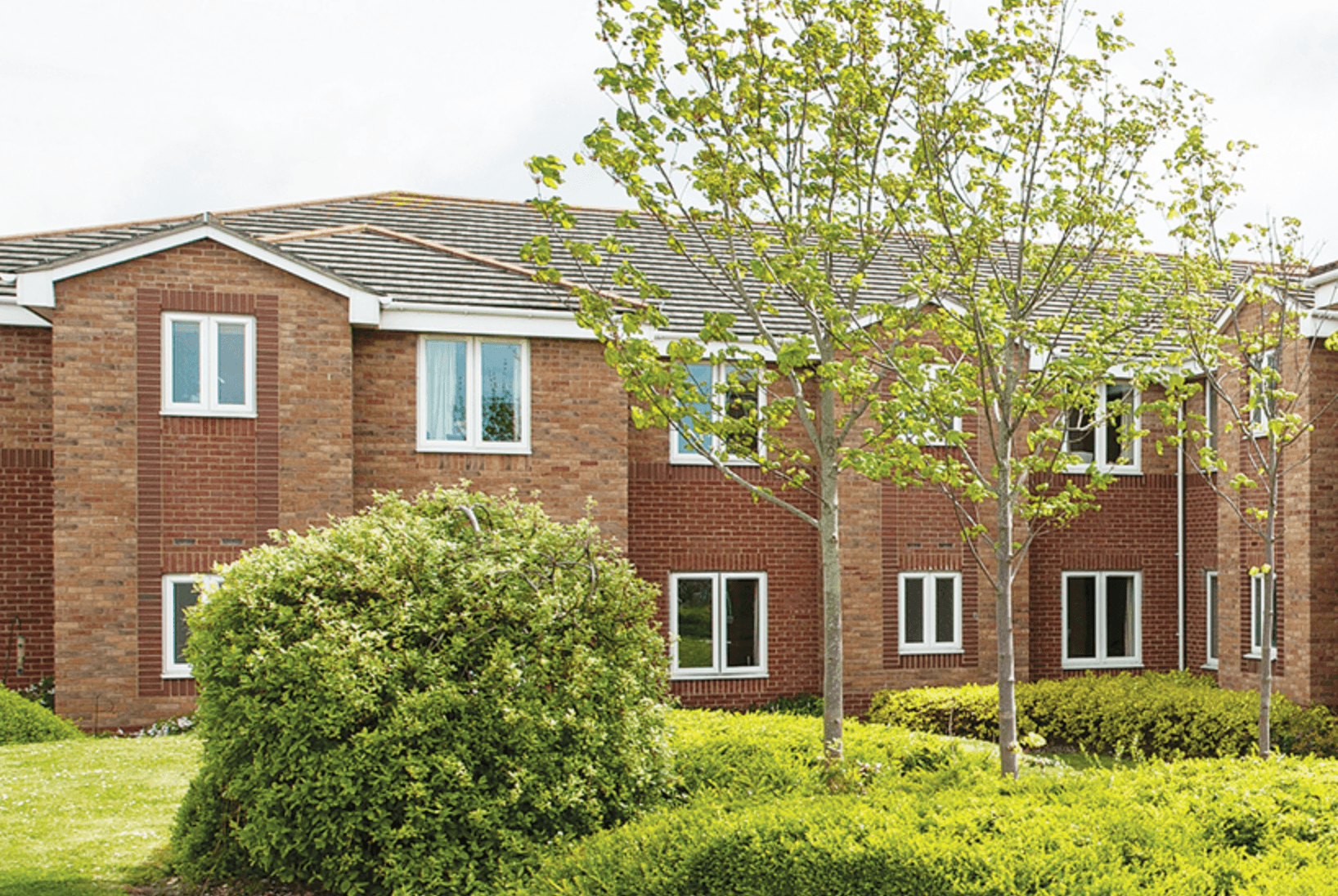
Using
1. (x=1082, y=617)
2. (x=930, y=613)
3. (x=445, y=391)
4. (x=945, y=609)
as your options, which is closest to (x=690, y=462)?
(x=445, y=391)

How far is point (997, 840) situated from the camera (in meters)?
5.84

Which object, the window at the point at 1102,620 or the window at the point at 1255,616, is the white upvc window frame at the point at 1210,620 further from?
the window at the point at 1255,616

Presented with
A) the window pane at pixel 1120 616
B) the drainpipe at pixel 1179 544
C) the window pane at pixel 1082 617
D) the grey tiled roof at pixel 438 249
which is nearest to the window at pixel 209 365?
the grey tiled roof at pixel 438 249

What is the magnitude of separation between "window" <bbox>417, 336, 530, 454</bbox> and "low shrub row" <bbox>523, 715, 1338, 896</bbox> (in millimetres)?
9354

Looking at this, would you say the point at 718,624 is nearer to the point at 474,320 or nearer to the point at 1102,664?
the point at 474,320

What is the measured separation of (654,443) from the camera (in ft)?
57.3

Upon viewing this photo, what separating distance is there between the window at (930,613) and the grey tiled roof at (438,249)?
4.53 m

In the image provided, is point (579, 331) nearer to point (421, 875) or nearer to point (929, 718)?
point (929, 718)

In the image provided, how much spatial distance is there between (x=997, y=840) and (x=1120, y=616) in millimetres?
15575

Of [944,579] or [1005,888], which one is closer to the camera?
[1005,888]

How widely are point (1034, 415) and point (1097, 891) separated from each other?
39.2 ft

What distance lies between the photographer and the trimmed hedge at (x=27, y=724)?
13438 millimetres

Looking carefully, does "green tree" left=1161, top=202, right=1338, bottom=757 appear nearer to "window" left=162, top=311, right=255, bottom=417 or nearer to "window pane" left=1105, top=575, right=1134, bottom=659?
"window pane" left=1105, top=575, right=1134, bottom=659

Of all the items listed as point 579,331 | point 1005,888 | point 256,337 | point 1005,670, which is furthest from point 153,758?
point 1005,888
